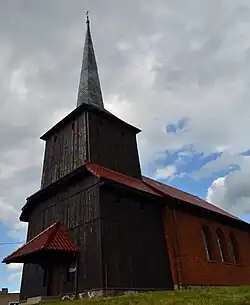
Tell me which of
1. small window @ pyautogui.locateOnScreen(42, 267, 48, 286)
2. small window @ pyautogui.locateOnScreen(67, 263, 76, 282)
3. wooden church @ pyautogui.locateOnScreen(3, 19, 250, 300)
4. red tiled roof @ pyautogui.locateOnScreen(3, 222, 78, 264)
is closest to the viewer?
red tiled roof @ pyautogui.locateOnScreen(3, 222, 78, 264)

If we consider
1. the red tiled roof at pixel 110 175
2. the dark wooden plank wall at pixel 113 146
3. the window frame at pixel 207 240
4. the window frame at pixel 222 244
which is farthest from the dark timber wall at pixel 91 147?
the window frame at pixel 222 244

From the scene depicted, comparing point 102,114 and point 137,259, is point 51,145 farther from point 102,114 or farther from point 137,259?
point 137,259

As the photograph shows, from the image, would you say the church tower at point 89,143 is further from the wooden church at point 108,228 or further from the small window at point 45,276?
the small window at point 45,276

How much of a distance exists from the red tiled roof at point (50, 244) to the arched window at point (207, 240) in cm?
927

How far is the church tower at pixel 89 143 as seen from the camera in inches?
830

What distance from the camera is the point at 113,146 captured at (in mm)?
22328

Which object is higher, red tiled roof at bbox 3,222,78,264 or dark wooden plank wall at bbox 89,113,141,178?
dark wooden plank wall at bbox 89,113,141,178

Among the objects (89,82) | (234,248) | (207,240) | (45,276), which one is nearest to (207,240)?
(207,240)

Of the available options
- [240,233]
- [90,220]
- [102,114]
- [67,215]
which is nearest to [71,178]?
[67,215]

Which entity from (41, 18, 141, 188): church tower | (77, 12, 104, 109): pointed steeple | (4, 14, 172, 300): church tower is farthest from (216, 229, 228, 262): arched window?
(77, 12, 104, 109): pointed steeple

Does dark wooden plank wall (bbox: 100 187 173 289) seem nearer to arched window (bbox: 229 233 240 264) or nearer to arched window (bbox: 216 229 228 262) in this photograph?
arched window (bbox: 216 229 228 262)

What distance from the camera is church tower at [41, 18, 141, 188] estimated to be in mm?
21094

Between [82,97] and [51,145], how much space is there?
4552 mm

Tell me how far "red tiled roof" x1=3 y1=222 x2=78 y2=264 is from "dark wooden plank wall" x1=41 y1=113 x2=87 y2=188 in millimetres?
4745
